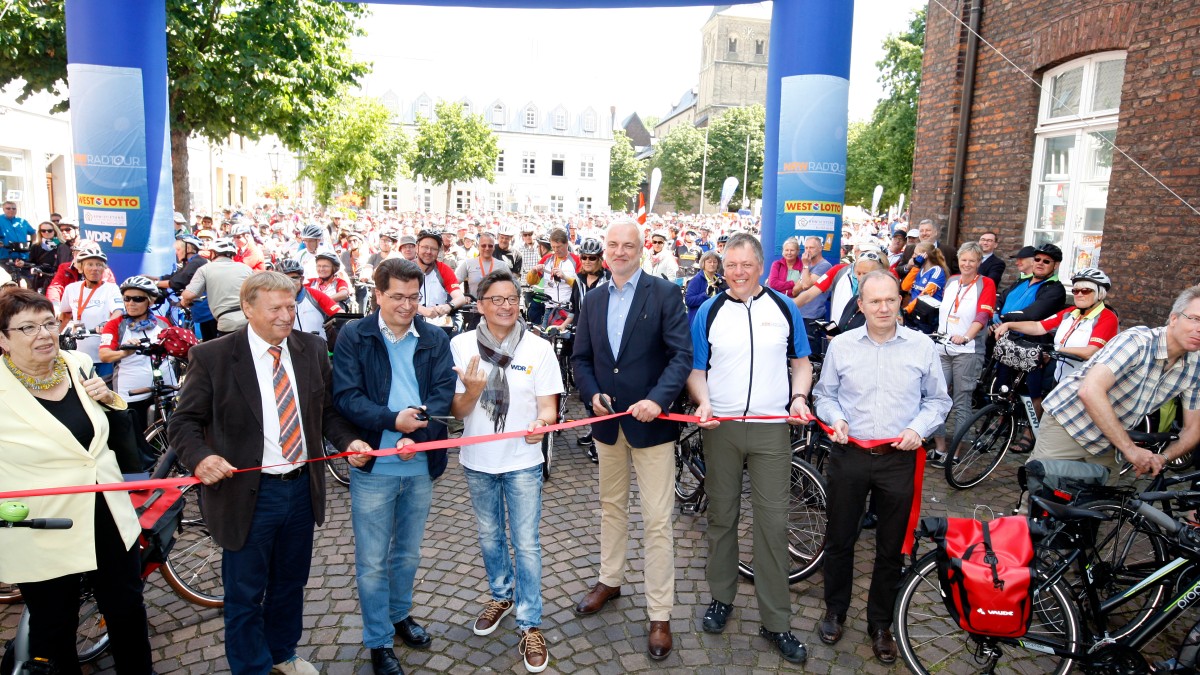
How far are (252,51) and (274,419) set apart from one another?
1247 cm

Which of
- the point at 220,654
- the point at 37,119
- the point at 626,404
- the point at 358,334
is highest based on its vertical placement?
the point at 37,119

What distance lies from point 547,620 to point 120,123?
825 cm

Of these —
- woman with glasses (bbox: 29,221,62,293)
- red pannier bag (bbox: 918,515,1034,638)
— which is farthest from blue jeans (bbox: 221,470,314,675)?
woman with glasses (bbox: 29,221,62,293)

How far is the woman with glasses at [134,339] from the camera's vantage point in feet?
18.3

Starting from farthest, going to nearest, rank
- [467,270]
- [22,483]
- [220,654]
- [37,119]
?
[37,119] < [467,270] < [220,654] < [22,483]

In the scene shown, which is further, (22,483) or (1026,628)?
(1026,628)

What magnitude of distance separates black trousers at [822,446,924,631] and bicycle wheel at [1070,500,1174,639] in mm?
825

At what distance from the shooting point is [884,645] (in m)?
3.71

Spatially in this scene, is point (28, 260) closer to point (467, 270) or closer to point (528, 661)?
point (467, 270)

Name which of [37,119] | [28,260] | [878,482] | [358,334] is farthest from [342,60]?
[878,482]

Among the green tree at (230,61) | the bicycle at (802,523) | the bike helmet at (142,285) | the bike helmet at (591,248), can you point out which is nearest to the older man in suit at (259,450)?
the bicycle at (802,523)

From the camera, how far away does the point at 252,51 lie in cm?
1310

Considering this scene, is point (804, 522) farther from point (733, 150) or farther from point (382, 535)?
point (733, 150)

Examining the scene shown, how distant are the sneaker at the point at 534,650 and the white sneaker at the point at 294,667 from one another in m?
0.99
